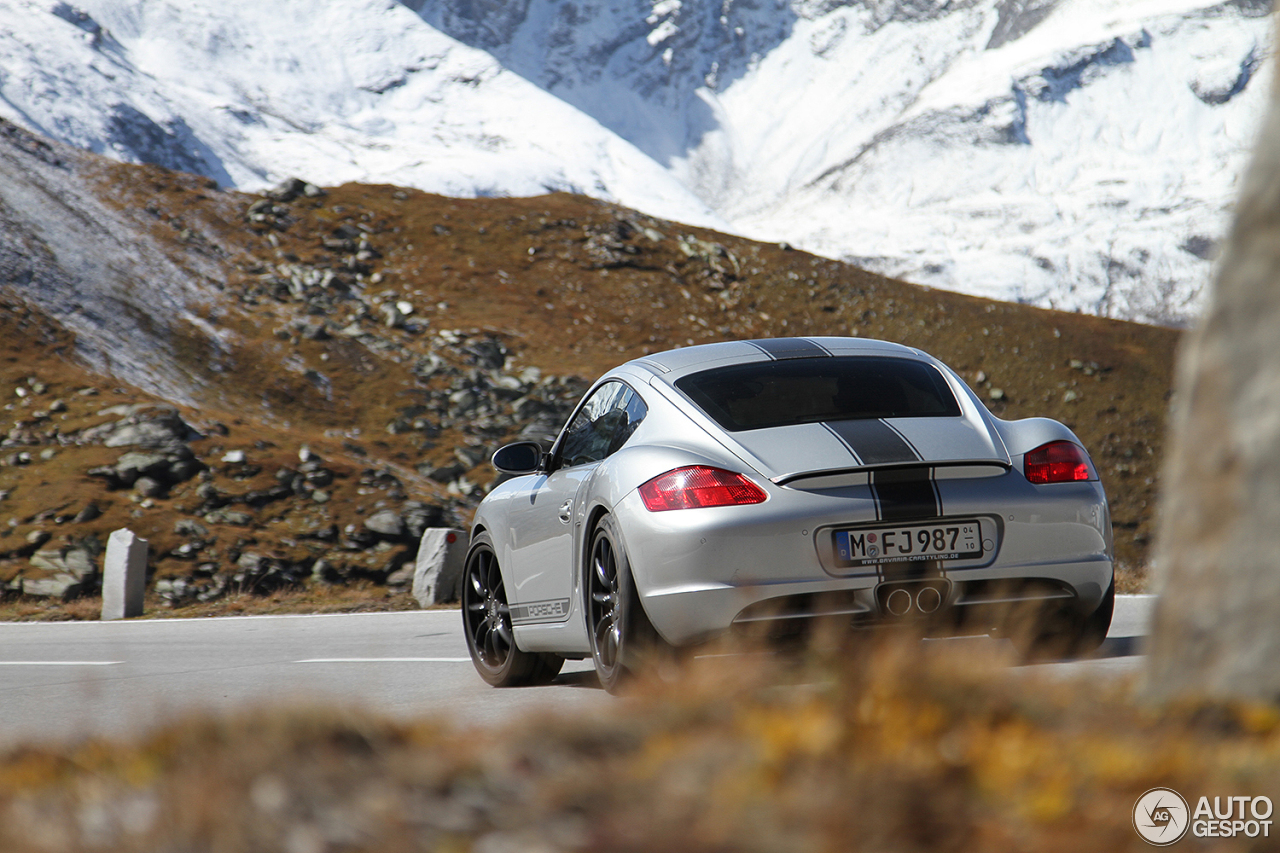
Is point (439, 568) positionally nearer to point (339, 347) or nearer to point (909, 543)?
point (909, 543)

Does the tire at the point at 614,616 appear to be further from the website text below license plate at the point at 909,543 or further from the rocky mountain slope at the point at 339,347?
the rocky mountain slope at the point at 339,347

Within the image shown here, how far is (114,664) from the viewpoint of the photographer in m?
9.34

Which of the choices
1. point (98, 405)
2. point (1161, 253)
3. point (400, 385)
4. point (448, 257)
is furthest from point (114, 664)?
point (1161, 253)

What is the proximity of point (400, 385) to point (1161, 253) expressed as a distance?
14947cm

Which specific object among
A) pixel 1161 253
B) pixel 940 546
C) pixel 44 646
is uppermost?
pixel 1161 253

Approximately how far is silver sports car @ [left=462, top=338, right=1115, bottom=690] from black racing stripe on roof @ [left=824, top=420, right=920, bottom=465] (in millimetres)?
10

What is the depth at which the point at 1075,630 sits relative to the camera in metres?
5.35

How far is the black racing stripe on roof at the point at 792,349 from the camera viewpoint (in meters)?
6.02

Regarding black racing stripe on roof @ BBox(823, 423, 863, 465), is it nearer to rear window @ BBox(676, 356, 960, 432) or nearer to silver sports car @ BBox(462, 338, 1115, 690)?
silver sports car @ BBox(462, 338, 1115, 690)

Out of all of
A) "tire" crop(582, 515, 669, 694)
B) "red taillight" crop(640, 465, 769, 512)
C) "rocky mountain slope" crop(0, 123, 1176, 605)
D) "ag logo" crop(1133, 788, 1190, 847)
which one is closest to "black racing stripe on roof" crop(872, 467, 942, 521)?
"red taillight" crop(640, 465, 769, 512)

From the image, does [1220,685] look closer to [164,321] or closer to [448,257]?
[164,321]

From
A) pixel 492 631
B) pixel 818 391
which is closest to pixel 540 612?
pixel 492 631

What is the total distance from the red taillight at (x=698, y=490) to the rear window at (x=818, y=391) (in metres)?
0.43

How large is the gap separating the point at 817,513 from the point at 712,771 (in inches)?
113
